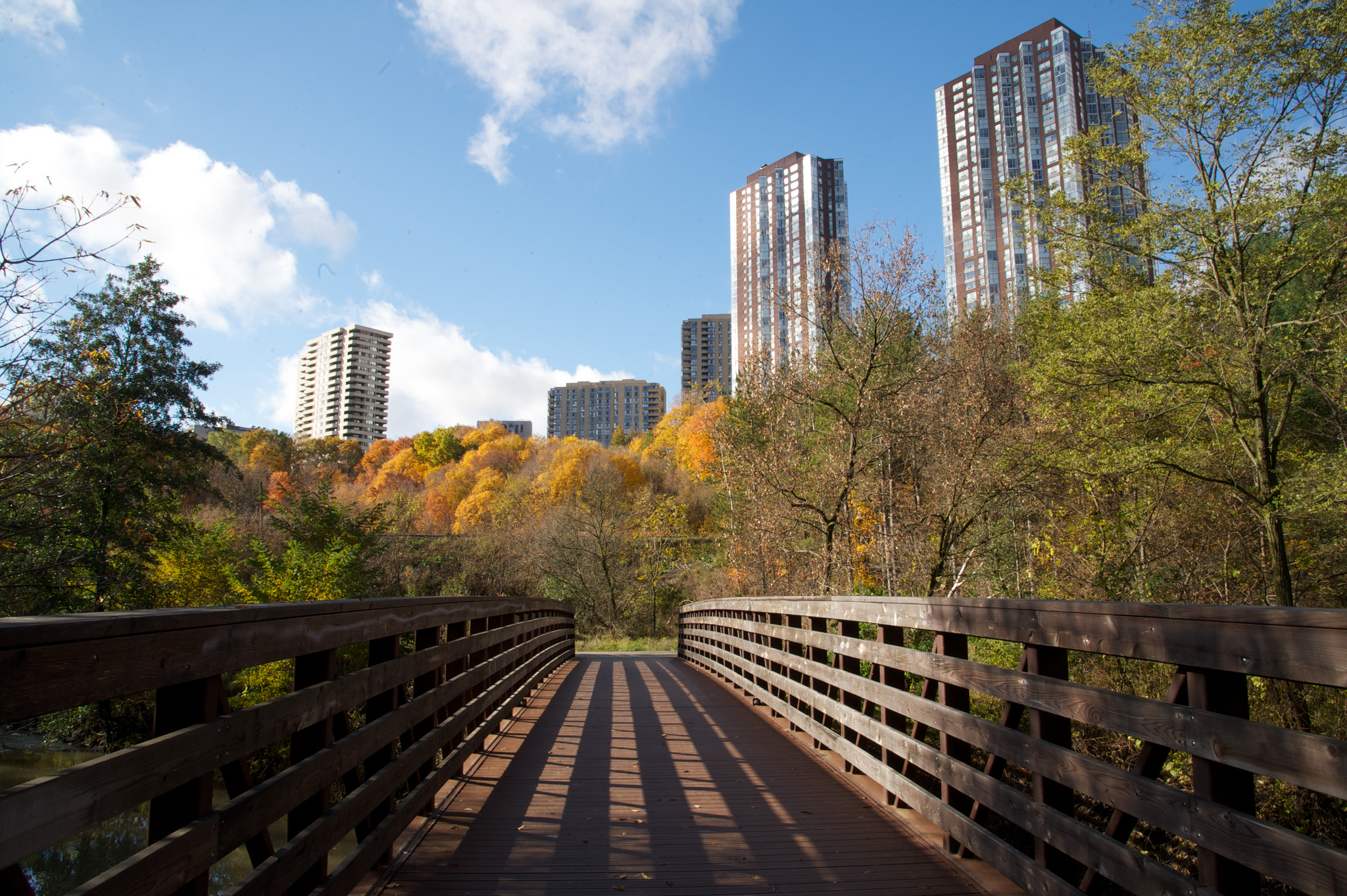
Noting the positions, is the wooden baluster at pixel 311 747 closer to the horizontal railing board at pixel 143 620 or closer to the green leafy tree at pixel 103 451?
the horizontal railing board at pixel 143 620

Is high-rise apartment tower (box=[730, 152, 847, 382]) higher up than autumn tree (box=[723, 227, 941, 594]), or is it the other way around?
high-rise apartment tower (box=[730, 152, 847, 382])

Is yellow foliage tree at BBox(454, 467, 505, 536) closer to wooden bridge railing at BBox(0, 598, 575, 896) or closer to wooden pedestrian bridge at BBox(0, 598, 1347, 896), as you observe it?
wooden pedestrian bridge at BBox(0, 598, 1347, 896)

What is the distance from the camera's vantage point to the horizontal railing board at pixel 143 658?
51.4 inches

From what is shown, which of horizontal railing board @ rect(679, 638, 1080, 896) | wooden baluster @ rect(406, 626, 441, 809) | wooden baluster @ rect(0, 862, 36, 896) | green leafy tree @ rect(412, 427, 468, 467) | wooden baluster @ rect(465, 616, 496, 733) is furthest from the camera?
green leafy tree @ rect(412, 427, 468, 467)

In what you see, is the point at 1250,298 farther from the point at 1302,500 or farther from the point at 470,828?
the point at 470,828

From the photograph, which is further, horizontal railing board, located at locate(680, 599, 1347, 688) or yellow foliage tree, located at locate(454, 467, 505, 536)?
yellow foliage tree, located at locate(454, 467, 505, 536)

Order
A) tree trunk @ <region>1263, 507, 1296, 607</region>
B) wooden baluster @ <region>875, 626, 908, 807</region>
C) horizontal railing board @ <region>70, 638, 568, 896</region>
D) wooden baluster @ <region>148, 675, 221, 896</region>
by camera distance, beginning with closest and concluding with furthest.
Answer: horizontal railing board @ <region>70, 638, 568, 896</region>, wooden baluster @ <region>148, 675, 221, 896</region>, wooden baluster @ <region>875, 626, 908, 807</region>, tree trunk @ <region>1263, 507, 1296, 607</region>

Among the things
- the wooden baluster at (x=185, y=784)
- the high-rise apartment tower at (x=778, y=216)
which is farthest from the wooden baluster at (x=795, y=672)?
the high-rise apartment tower at (x=778, y=216)

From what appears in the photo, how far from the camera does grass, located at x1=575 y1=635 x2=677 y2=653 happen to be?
23.1 metres

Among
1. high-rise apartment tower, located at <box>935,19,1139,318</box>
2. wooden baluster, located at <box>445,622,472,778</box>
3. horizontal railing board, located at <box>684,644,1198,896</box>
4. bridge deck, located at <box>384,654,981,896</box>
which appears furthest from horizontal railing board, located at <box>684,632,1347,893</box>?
high-rise apartment tower, located at <box>935,19,1139,318</box>

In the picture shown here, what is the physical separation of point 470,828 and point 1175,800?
2976 millimetres

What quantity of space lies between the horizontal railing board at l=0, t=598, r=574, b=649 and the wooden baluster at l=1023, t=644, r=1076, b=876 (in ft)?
7.64

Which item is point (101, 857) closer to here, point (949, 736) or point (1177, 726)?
point (949, 736)

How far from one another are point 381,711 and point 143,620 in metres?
1.80
